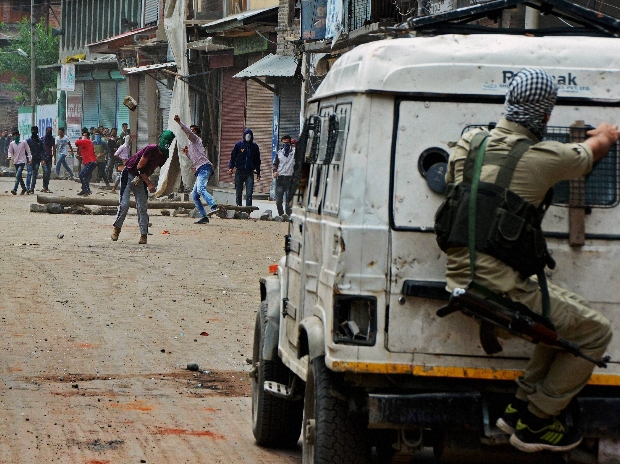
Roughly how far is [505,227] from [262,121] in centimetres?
2903

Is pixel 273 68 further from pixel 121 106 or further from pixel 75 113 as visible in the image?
pixel 75 113

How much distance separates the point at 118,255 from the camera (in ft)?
53.9

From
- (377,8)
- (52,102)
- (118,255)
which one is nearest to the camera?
(118,255)

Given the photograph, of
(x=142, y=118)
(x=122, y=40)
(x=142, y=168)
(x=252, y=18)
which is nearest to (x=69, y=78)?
(x=142, y=118)

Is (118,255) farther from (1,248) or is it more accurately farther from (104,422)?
(104,422)

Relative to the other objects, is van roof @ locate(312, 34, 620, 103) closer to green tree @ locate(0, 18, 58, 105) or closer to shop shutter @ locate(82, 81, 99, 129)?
shop shutter @ locate(82, 81, 99, 129)

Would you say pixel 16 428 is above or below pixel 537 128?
below

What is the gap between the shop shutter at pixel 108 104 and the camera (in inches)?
1986

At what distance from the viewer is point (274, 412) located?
6578 mm

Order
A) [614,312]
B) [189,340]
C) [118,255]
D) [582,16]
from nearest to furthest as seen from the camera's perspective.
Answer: [614,312], [582,16], [189,340], [118,255]

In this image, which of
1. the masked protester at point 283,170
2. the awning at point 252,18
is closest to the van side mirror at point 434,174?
the masked protester at point 283,170

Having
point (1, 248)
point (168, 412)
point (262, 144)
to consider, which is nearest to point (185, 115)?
point (262, 144)

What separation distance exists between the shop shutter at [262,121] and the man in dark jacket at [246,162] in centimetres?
580

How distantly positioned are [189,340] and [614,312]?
18.5 feet
